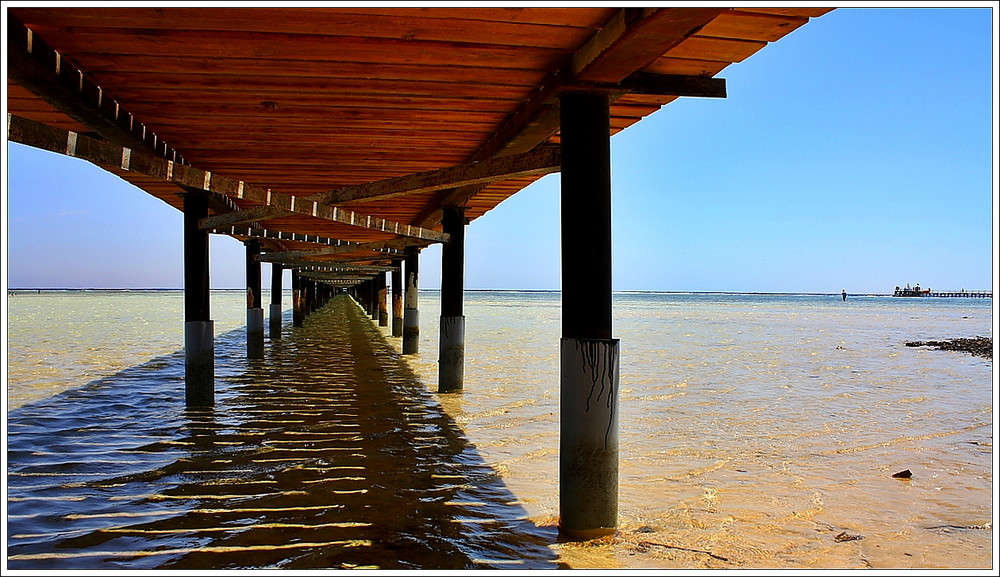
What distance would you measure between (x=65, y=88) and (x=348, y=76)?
172 centimetres

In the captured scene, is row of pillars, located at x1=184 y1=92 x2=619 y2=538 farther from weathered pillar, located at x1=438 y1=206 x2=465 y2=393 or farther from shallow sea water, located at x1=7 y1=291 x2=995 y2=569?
→ weathered pillar, located at x1=438 y1=206 x2=465 y2=393

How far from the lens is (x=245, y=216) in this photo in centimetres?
772

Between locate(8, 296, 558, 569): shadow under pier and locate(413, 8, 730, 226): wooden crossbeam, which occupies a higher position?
locate(413, 8, 730, 226): wooden crossbeam

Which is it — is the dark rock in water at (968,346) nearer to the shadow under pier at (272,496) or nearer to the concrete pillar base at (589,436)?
the shadow under pier at (272,496)

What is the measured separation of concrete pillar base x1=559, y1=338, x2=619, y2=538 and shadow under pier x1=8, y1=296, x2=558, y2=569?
0.27 m

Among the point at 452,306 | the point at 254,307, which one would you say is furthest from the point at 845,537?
the point at 254,307

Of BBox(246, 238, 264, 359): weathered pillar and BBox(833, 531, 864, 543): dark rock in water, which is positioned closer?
BBox(833, 531, 864, 543): dark rock in water

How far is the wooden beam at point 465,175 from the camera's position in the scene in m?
5.10

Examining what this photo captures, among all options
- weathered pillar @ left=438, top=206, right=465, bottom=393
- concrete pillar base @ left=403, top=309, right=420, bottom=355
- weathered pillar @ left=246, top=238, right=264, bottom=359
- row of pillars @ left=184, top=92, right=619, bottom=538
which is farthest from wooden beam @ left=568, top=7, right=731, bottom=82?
weathered pillar @ left=246, top=238, right=264, bottom=359

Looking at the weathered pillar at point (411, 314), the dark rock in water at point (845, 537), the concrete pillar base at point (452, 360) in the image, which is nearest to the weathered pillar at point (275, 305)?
the weathered pillar at point (411, 314)

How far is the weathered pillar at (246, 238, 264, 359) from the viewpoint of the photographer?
1462 centimetres

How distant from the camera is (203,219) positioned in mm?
8328

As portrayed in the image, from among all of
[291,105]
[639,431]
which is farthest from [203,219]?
[639,431]

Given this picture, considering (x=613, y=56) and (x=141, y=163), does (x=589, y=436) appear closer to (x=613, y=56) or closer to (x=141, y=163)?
(x=613, y=56)
